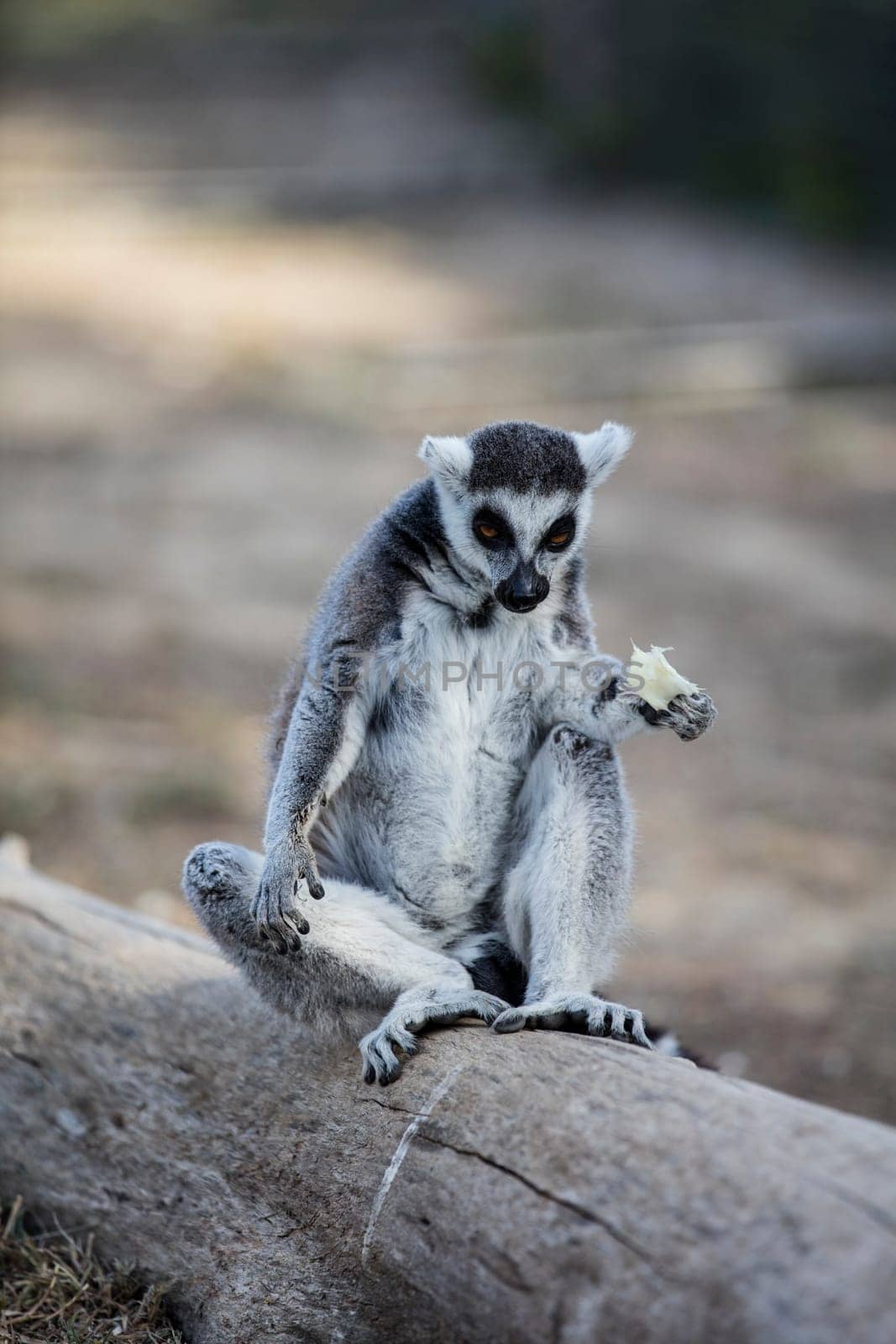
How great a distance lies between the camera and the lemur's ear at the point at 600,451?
4133 mm

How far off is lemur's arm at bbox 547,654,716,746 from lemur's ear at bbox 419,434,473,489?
62 centimetres

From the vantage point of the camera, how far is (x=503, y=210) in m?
21.7

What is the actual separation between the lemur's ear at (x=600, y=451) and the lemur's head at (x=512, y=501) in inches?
0.7

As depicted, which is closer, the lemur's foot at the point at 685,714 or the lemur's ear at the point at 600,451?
the lemur's foot at the point at 685,714

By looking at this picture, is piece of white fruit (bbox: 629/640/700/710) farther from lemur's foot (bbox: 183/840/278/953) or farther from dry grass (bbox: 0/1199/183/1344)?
dry grass (bbox: 0/1199/183/1344)

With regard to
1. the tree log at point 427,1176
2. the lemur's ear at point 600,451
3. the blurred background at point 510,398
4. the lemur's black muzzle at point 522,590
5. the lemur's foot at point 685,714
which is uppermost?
the blurred background at point 510,398

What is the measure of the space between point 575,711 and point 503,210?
1904 cm

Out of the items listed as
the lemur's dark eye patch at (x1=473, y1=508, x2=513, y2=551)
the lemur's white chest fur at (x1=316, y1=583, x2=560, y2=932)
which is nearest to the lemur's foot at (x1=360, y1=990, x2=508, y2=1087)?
the lemur's white chest fur at (x1=316, y1=583, x2=560, y2=932)

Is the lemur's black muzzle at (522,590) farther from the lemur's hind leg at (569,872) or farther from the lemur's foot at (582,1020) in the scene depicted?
the lemur's foot at (582,1020)

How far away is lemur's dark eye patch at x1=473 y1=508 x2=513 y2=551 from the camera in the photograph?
3928 mm

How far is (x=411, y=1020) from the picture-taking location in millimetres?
3541

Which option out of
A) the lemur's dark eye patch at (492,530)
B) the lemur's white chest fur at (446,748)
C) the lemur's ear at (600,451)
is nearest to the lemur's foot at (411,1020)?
the lemur's white chest fur at (446,748)

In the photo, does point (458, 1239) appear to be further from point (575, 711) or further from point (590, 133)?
point (590, 133)

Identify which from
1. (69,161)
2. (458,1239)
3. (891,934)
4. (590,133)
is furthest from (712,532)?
(69,161)
